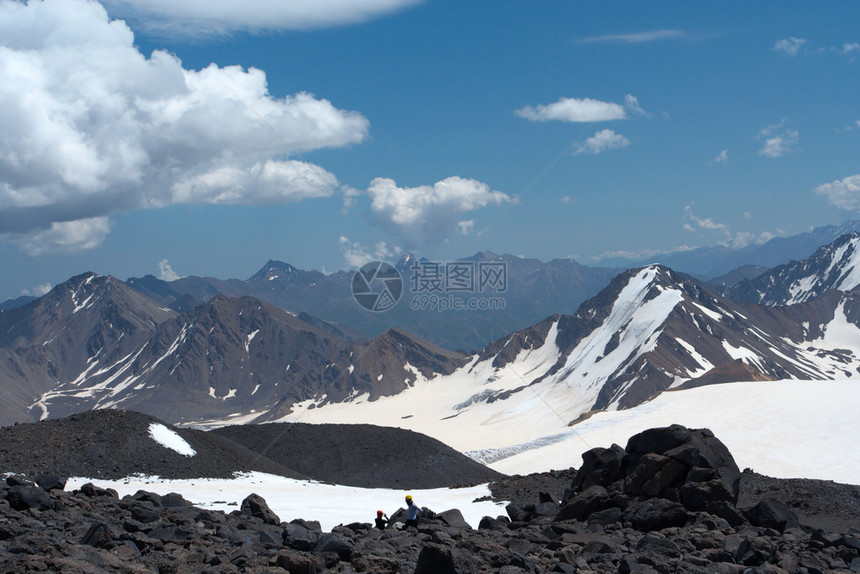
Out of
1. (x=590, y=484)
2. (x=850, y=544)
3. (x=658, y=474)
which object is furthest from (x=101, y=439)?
(x=850, y=544)

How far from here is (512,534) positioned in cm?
1916

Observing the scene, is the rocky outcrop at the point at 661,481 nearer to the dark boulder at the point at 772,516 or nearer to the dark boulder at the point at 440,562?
the dark boulder at the point at 772,516

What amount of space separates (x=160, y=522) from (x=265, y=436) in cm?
3860

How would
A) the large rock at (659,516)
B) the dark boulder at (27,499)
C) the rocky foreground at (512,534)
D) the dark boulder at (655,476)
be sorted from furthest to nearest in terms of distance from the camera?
the dark boulder at (655,476) → the large rock at (659,516) → the dark boulder at (27,499) → the rocky foreground at (512,534)

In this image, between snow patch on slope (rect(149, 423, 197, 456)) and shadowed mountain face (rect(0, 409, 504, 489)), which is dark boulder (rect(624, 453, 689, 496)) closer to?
shadowed mountain face (rect(0, 409, 504, 489))

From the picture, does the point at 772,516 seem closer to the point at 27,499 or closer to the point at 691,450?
the point at 691,450

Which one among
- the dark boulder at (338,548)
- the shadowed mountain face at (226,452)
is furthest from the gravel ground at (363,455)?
the dark boulder at (338,548)

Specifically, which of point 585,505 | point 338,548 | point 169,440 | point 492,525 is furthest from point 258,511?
point 169,440

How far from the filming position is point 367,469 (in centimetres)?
5034

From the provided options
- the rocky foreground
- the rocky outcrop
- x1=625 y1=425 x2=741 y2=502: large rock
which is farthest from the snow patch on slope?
x1=625 y1=425 x2=741 y2=502: large rock

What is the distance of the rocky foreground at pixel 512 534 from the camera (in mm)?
13695

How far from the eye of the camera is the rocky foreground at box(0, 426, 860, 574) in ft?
44.9

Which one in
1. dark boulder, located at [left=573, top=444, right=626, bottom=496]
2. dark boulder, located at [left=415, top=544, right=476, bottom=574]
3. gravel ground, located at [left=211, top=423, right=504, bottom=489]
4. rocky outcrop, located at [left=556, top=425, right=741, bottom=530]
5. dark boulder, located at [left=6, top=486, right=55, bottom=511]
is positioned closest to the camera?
dark boulder, located at [left=415, top=544, right=476, bottom=574]

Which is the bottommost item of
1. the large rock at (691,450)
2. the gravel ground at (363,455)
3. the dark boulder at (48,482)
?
the gravel ground at (363,455)
